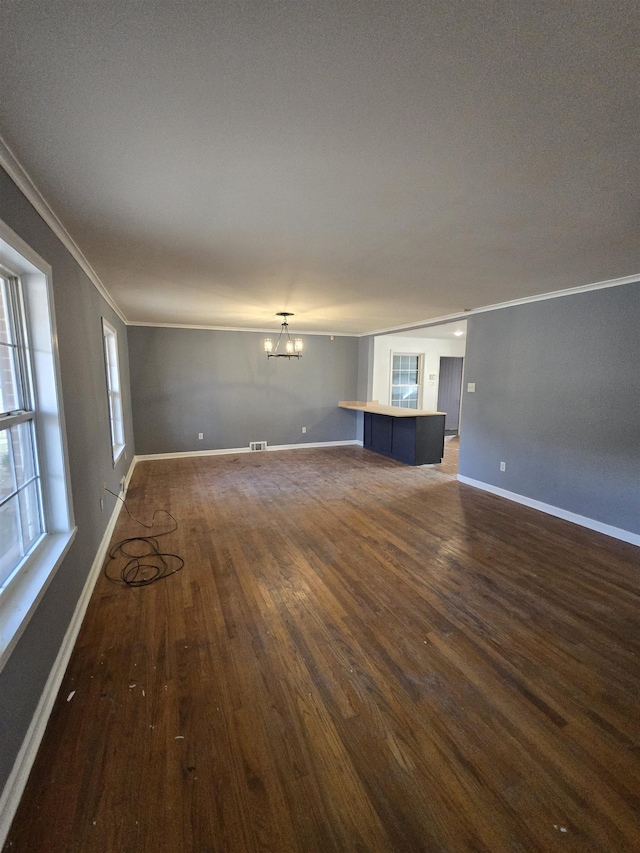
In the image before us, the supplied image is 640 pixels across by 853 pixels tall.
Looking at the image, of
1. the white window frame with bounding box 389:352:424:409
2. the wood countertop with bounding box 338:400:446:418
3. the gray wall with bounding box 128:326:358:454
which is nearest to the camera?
the wood countertop with bounding box 338:400:446:418

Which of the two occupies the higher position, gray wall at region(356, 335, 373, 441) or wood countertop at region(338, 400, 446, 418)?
gray wall at region(356, 335, 373, 441)

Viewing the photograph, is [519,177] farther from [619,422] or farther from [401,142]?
[619,422]

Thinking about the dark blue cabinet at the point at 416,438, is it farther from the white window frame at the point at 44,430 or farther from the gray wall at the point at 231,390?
the white window frame at the point at 44,430

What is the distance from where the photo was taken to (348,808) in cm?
123

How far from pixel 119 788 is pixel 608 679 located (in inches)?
86.7

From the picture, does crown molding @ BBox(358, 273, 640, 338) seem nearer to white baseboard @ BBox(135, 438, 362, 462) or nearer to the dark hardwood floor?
the dark hardwood floor

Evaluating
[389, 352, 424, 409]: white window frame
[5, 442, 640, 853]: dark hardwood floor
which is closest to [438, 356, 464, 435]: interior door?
[389, 352, 424, 409]: white window frame

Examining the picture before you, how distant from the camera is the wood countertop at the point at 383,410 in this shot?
231 inches

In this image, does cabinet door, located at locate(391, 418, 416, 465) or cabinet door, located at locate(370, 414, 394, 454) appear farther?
cabinet door, located at locate(370, 414, 394, 454)

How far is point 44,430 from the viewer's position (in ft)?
6.11

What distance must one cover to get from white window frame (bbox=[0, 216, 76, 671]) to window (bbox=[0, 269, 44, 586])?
32 millimetres

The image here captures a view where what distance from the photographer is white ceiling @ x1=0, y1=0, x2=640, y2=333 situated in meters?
0.90

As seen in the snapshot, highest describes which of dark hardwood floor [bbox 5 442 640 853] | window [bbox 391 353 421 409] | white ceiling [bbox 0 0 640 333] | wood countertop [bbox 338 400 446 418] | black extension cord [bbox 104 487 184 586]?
white ceiling [bbox 0 0 640 333]

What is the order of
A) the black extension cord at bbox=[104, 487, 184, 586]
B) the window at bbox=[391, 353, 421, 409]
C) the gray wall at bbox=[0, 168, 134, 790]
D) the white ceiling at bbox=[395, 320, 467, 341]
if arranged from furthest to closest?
the window at bbox=[391, 353, 421, 409] < the white ceiling at bbox=[395, 320, 467, 341] < the black extension cord at bbox=[104, 487, 184, 586] < the gray wall at bbox=[0, 168, 134, 790]
